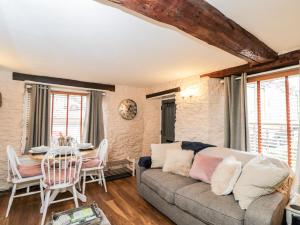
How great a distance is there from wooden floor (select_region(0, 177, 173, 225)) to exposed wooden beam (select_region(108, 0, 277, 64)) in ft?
7.40

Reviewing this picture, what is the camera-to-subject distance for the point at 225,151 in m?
2.57

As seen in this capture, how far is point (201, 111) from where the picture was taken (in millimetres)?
3324

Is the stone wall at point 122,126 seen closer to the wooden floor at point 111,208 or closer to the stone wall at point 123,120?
the stone wall at point 123,120

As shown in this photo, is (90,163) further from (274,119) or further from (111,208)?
(274,119)

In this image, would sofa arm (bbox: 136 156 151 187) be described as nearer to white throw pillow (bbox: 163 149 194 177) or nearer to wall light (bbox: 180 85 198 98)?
white throw pillow (bbox: 163 149 194 177)

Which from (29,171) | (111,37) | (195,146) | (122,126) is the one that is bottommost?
(29,171)

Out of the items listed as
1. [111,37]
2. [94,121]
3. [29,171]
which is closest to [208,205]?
[111,37]

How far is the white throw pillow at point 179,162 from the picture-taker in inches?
105

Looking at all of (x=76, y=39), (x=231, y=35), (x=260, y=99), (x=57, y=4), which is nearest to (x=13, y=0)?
(x=57, y=4)

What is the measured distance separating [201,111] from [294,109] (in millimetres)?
1367

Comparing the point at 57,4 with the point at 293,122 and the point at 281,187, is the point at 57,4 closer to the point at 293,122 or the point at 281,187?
the point at 281,187

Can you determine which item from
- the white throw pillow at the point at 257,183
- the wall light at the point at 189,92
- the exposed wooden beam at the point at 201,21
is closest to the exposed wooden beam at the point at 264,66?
the wall light at the point at 189,92

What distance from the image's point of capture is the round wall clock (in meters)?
4.53

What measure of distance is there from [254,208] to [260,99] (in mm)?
1870
